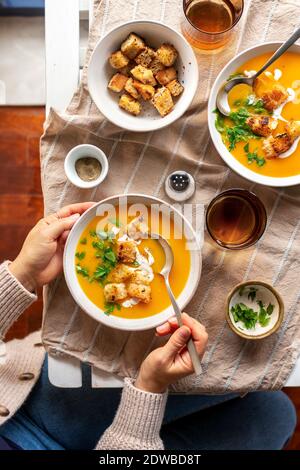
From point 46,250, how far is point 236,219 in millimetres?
520

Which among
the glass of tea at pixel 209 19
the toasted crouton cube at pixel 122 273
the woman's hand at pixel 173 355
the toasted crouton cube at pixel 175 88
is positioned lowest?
the woman's hand at pixel 173 355

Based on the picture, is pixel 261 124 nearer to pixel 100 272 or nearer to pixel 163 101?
pixel 163 101

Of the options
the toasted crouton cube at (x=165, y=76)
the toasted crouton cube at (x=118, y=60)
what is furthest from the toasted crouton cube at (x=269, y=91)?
the toasted crouton cube at (x=118, y=60)

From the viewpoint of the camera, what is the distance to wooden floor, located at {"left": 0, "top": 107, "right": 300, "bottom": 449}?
2021mm

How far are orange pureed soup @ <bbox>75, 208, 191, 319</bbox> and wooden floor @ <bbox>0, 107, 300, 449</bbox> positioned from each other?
0.71 m

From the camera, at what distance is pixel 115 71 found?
1387 mm

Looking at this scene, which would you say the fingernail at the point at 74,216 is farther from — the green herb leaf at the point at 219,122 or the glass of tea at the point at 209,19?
the glass of tea at the point at 209,19

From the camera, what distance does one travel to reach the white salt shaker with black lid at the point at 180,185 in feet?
4.61

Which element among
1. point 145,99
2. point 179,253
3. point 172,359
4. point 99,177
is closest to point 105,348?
point 172,359

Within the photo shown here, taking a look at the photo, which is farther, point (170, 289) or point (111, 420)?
point (111, 420)

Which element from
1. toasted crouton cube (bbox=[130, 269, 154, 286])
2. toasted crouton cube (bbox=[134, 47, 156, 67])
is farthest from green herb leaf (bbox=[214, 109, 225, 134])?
toasted crouton cube (bbox=[130, 269, 154, 286])

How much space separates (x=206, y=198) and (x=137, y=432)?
2.16ft

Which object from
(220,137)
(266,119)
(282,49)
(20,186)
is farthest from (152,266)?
(20,186)

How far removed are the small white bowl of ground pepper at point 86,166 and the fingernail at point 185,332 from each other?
430 mm
